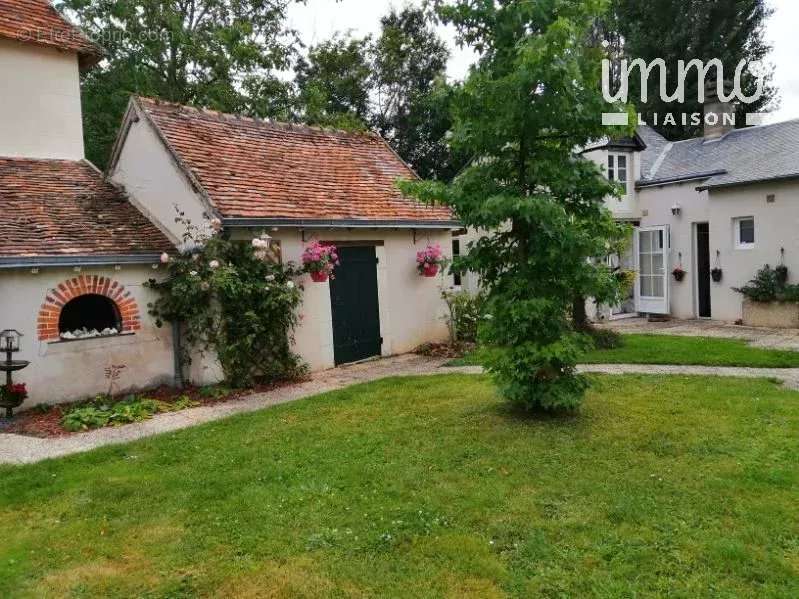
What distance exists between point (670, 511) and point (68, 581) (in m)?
3.72

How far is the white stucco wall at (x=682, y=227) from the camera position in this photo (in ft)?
47.6

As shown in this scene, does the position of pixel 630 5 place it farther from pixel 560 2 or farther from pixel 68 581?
pixel 68 581

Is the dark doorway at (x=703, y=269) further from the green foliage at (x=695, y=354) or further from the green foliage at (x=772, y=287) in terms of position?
the green foliage at (x=695, y=354)

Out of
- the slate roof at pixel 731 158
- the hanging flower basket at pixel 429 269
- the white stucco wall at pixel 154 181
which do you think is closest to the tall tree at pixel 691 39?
the slate roof at pixel 731 158

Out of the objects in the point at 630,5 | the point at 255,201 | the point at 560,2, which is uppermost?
the point at 630,5

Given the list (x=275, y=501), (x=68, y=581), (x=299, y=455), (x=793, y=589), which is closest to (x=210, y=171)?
(x=299, y=455)

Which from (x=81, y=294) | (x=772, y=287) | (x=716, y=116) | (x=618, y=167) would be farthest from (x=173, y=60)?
(x=772, y=287)

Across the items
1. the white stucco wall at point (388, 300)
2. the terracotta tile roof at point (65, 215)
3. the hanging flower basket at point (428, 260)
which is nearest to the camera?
the terracotta tile roof at point (65, 215)

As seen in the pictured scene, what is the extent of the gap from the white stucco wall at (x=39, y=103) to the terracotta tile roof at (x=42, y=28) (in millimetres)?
182

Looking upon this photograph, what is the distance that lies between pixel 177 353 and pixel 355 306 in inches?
118

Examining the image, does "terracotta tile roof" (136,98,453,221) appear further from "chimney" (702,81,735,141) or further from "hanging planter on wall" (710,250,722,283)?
"chimney" (702,81,735,141)

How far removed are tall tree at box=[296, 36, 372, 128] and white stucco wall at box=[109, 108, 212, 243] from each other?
1128cm

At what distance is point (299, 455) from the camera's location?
542 centimetres

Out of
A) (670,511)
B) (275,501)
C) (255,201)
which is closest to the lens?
(670,511)
